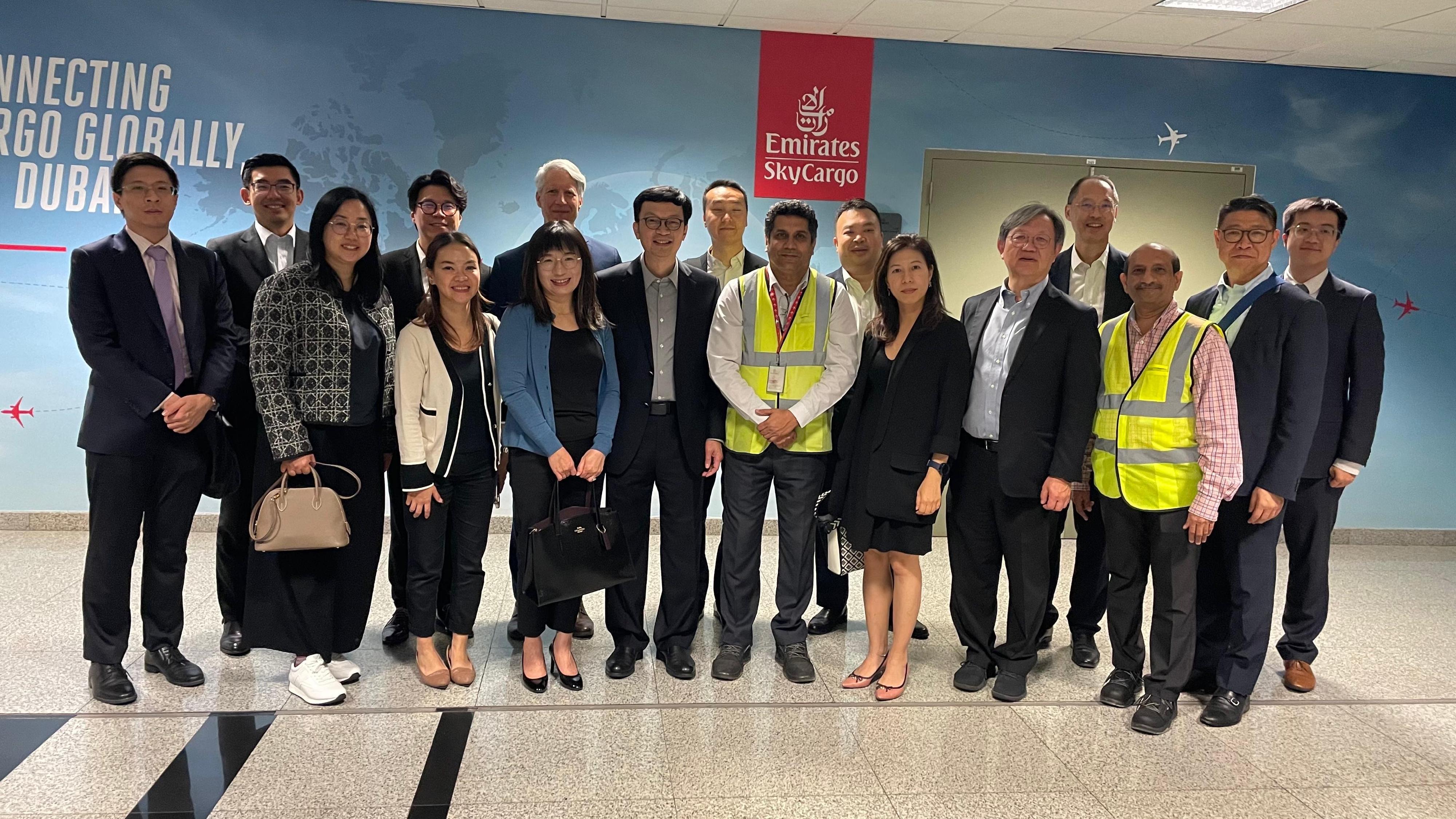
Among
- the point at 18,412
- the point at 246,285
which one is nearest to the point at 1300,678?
the point at 246,285

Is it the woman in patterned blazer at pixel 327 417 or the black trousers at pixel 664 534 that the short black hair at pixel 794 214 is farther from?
the woman in patterned blazer at pixel 327 417

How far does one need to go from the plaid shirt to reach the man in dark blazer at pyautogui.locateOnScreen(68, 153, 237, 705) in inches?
123

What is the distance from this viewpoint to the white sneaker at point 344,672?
10.3 feet

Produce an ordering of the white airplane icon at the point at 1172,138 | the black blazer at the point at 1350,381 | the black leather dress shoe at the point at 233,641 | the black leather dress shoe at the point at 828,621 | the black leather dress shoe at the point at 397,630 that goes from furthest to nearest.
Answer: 1. the white airplane icon at the point at 1172,138
2. the black leather dress shoe at the point at 828,621
3. the black leather dress shoe at the point at 397,630
4. the black leather dress shoe at the point at 233,641
5. the black blazer at the point at 1350,381

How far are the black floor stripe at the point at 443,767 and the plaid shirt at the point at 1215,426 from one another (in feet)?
7.67

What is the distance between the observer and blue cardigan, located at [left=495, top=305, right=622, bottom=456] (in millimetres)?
2973

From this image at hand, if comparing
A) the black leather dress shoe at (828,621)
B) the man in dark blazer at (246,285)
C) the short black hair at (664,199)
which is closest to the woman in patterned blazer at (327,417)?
the man in dark blazer at (246,285)

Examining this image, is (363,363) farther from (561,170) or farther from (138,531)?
(561,170)

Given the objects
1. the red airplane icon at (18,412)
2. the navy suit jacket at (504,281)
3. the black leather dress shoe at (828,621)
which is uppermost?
the navy suit jacket at (504,281)

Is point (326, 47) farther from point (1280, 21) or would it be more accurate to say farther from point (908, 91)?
point (1280, 21)

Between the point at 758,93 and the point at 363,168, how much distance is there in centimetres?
225

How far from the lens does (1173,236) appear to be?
222 inches

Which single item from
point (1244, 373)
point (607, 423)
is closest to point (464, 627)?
point (607, 423)

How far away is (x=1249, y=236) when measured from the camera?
2938mm
